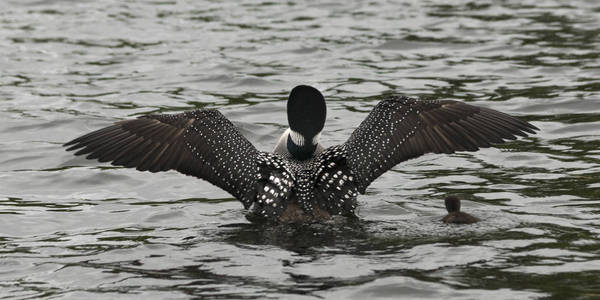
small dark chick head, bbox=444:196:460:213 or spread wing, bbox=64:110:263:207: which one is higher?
spread wing, bbox=64:110:263:207

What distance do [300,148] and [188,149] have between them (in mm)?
867

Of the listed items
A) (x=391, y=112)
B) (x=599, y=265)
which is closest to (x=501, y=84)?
(x=391, y=112)

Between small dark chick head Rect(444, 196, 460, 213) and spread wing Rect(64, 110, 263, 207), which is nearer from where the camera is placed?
small dark chick head Rect(444, 196, 460, 213)

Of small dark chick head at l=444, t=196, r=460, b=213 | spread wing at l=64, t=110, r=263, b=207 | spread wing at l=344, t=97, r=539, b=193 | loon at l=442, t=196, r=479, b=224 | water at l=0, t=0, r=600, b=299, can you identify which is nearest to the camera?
water at l=0, t=0, r=600, b=299

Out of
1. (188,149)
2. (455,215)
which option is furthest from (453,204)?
(188,149)

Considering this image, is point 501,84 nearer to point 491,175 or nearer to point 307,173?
point 491,175

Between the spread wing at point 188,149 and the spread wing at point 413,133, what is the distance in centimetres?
84

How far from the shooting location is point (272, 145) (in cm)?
1174

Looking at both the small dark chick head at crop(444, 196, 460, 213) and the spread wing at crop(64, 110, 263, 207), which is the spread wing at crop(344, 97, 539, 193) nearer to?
the small dark chick head at crop(444, 196, 460, 213)

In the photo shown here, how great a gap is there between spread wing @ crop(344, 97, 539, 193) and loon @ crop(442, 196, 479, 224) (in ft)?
2.43

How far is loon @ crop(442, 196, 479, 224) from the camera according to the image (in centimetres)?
809

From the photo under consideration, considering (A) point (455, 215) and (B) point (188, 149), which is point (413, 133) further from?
(B) point (188, 149)

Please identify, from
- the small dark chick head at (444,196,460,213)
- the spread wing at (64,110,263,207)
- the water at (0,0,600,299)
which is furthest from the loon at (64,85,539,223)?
the small dark chick head at (444,196,460,213)

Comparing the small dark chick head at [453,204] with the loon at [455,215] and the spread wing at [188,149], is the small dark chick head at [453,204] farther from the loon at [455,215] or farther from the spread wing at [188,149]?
the spread wing at [188,149]
